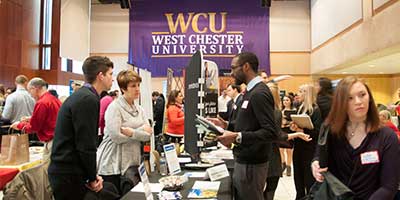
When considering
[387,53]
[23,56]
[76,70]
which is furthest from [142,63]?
[387,53]

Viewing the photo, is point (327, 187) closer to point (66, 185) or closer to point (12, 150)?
point (66, 185)

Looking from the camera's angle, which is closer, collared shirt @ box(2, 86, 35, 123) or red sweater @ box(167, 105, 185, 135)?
red sweater @ box(167, 105, 185, 135)

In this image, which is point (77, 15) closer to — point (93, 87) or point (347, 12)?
point (347, 12)

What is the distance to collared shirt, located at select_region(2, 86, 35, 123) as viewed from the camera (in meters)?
5.61

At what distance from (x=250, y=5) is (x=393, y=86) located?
5.39 metres

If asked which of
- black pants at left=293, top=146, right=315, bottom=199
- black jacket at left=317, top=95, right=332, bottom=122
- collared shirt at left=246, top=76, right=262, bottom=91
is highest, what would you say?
collared shirt at left=246, top=76, right=262, bottom=91

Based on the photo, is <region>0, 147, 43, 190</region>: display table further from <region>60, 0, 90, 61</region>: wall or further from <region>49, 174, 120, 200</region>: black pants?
<region>60, 0, 90, 61</region>: wall

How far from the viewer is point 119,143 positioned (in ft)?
8.70

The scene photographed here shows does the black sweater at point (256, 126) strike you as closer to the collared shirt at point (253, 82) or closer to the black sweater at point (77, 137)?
the collared shirt at point (253, 82)

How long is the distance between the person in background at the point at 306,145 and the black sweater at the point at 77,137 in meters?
2.18

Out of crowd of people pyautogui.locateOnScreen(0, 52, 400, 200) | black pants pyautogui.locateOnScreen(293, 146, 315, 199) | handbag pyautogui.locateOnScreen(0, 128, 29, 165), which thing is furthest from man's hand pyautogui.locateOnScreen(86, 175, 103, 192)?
black pants pyautogui.locateOnScreen(293, 146, 315, 199)

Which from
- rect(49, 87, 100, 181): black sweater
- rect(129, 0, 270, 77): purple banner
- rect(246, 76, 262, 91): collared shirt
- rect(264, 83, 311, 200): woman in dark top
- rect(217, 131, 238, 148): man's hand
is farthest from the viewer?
rect(129, 0, 270, 77): purple banner

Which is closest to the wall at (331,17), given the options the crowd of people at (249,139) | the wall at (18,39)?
the crowd of people at (249,139)

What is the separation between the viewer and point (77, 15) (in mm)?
11508
